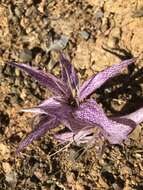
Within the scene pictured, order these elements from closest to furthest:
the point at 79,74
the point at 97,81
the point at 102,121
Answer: the point at 102,121, the point at 97,81, the point at 79,74

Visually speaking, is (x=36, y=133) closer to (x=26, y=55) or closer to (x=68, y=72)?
(x=68, y=72)

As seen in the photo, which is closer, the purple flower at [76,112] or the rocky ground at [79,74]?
the purple flower at [76,112]

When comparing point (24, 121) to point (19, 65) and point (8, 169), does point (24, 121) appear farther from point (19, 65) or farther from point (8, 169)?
point (19, 65)

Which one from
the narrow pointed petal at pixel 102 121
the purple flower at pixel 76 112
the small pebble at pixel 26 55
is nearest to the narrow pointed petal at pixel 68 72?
the purple flower at pixel 76 112

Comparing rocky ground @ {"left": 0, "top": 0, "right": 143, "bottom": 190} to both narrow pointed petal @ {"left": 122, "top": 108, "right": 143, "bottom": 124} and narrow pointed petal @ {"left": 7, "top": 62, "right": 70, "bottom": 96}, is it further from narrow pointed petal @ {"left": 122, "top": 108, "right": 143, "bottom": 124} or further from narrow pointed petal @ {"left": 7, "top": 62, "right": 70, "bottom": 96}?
narrow pointed petal @ {"left": 7, "top": 62, "right": 70, "bottom": 96}

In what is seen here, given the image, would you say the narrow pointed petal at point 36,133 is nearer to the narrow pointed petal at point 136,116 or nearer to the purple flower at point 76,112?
the purple flower at point 76,112

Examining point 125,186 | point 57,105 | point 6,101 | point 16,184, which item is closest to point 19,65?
point 57,105

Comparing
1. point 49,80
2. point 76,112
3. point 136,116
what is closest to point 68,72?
point 49,80
